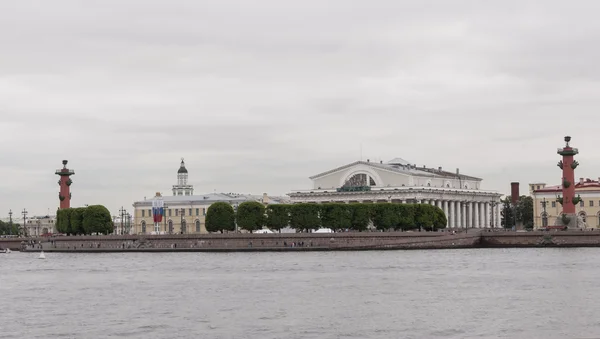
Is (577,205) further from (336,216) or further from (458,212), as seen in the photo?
(336,216)

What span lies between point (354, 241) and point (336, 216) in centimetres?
846

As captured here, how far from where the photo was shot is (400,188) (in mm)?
123625

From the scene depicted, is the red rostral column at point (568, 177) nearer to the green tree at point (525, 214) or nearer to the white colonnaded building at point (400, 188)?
the white colonnaded building at point (400, 188)

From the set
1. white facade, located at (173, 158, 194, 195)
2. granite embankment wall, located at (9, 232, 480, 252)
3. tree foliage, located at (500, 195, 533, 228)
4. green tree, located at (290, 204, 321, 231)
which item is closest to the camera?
granite embankment wall, located at (9, 232, 480, 252)

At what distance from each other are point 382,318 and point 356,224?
61.2 metres

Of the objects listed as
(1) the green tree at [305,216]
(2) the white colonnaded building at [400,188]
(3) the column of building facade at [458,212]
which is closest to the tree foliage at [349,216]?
(1) the green tree at [305,216]

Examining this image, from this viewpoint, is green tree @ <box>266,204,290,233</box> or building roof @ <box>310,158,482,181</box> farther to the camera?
building roof @ <box>310,158,482,181</box>

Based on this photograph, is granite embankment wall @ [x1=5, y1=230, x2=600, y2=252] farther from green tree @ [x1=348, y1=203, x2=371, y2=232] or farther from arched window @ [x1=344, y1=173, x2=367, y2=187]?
Answer: arched window @ [x1=344, y1=173, x2=367, y2=187]

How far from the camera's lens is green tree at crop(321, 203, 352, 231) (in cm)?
9812

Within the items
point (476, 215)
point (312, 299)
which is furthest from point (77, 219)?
point (312, 299)

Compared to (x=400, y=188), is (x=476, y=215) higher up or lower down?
lower down

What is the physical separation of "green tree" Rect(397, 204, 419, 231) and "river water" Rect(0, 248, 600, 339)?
97.4 ft

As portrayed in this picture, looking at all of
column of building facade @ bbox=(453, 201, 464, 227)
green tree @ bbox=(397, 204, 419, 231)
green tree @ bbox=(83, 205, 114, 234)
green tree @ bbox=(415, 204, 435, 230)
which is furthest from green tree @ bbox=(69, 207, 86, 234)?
column of building facade @ bbox=(453, 201, 464, 227)

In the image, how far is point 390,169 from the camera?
12612 centimetres
